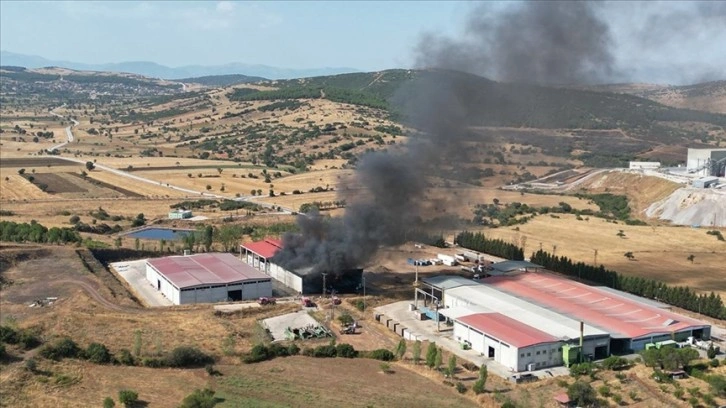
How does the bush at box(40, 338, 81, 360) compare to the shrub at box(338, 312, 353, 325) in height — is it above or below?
above

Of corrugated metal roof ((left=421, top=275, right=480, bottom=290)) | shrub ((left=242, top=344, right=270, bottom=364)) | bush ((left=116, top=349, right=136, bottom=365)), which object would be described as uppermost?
corrugated metal roof ((left=421, top=275, right=480, bottom=290))

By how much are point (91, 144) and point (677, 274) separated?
156 m

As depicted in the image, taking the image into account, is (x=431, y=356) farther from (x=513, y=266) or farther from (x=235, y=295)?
(x=513, y=266)

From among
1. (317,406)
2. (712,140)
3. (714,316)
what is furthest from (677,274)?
(712,140)

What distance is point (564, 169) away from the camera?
142 metres

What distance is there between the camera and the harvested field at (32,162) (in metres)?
143

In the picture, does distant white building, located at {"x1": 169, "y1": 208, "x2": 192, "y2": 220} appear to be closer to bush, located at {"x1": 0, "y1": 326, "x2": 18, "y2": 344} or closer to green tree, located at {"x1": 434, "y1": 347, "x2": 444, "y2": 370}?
bush, located at {"x1": 0, "y1": 326, "x2": 18, "y2": 344}

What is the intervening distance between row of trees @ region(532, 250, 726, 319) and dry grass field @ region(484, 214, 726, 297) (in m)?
4.54

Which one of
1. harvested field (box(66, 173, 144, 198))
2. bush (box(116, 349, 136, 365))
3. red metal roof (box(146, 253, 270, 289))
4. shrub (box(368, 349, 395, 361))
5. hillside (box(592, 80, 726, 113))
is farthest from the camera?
harvested field (box(66, 173, 144, 198))

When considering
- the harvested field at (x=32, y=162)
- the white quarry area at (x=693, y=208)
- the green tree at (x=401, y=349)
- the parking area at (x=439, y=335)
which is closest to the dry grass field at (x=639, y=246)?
the white quarry area at (x=693, y=208)

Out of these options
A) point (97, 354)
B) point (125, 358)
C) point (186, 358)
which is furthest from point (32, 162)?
point (186, 358)

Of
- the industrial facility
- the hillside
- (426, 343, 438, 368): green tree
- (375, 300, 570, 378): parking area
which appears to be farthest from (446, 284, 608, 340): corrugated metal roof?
the hillside

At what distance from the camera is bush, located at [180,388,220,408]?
3628cm

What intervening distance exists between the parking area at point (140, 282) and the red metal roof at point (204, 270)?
5.86 ft
